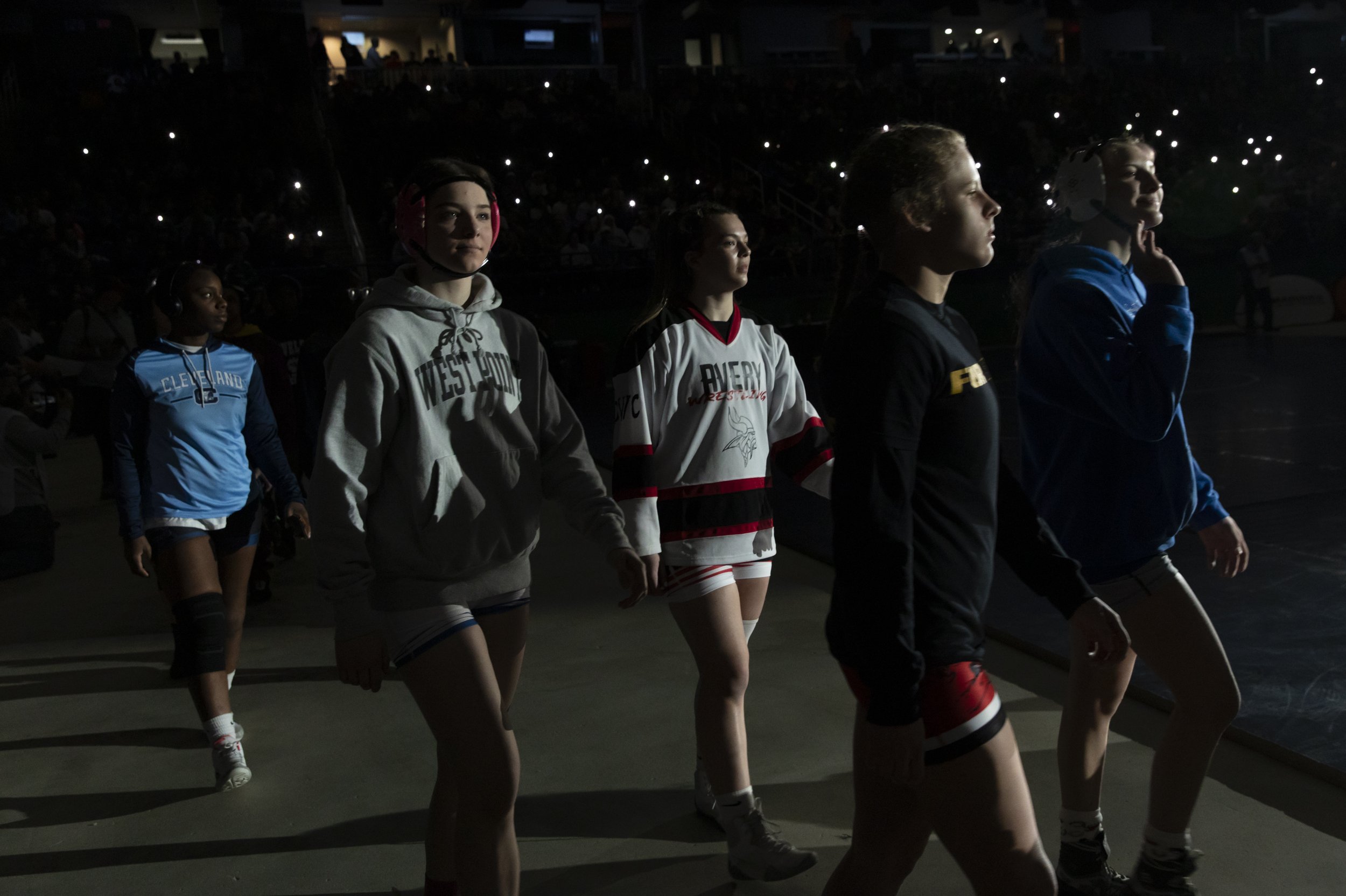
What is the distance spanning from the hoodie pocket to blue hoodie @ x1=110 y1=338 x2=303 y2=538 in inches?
69.6

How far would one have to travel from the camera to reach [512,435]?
225cm

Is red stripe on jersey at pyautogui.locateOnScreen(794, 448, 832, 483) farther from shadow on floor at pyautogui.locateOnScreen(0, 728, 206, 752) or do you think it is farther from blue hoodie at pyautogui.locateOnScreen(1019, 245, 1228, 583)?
shadow on floor at pyautogui.locateOnScreen(0, 728, 206, 752)

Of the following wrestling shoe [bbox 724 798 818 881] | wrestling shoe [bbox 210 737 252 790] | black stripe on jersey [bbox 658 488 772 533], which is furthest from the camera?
→ wrestling shoe [bbox 210 737 252 790]

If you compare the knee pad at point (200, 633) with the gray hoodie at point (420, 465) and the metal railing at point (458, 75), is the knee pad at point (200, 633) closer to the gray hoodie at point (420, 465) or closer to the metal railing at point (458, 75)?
the gray hoodie at point (420, 465)

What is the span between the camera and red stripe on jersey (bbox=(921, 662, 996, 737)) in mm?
1572

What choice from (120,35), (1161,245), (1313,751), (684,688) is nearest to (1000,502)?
(1313,751)

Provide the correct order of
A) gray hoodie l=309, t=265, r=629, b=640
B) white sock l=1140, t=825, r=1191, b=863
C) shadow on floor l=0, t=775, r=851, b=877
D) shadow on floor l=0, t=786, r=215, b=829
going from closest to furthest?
gray hoodie l=309, t=265, r=629, b=640
white sock l=1140, t=825, r=1191, b=863
shadow on floor l=0, t=775, r=851, b=877
shadow on floor l=0, t=786, r=215, b=829

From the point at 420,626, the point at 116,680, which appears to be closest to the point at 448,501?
the point at 420,626

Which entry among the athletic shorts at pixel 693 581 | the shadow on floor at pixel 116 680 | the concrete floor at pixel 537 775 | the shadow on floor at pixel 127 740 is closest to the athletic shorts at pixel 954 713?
the athletic shorts at pixel 693 581

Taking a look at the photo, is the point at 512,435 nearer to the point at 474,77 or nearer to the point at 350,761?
the point at 350,761

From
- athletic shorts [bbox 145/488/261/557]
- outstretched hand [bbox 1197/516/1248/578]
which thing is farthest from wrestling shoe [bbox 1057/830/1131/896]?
athletic shorts [bbox 145/488/261/557]

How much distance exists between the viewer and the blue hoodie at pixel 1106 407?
6.98ft

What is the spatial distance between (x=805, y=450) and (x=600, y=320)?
1369cm

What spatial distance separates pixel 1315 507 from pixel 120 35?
106ft
